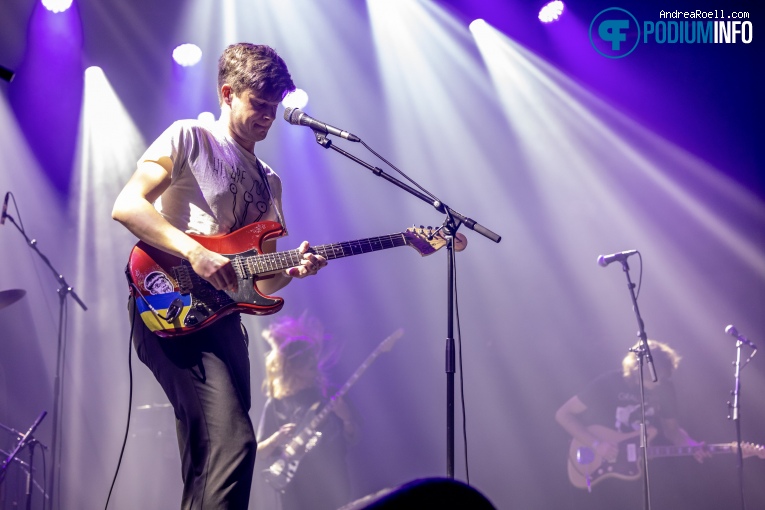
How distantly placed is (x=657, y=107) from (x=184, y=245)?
667 centimetres

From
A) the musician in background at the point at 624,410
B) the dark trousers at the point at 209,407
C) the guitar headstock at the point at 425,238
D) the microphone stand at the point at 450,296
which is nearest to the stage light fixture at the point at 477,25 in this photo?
the musician in background at the point at 624,410

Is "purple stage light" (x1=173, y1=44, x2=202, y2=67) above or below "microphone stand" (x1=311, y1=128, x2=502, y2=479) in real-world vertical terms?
above

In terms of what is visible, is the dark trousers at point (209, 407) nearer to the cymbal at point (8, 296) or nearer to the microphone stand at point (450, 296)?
the microphone stand at point (450, 296)

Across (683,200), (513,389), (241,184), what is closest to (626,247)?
(683,200)

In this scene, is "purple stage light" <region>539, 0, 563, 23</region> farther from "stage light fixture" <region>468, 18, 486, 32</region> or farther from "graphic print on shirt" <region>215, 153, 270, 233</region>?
"graphic print on shirt" <region>215, 153, 270, 233</region>

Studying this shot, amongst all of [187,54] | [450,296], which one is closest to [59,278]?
[187,54]

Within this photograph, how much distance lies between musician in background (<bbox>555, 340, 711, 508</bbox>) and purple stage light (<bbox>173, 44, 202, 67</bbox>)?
5679mm

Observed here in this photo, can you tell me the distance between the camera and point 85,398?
24.8ft

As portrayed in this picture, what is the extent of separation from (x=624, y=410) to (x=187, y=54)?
6.17 metres

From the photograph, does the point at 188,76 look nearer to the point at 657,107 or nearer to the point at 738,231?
the point at 657,107

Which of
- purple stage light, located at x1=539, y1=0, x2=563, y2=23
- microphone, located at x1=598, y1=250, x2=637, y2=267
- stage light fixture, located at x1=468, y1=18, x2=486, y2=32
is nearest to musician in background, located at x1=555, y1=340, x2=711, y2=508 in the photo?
microphone, located at x1=598, y1=250, x2=637, y2=267

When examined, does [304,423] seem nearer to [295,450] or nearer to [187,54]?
[295,450]

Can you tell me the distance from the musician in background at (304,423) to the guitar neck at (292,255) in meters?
3.05

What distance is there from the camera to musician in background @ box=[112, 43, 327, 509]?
230cm
